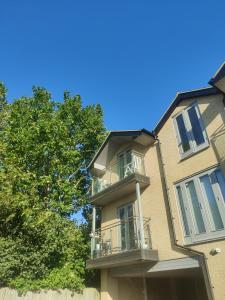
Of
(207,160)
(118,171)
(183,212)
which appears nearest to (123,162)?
(118,171)

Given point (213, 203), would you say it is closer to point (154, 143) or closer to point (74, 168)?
point (154, 143)

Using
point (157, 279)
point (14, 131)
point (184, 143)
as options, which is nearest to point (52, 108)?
point (14, 131)

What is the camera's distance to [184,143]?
36.8ft

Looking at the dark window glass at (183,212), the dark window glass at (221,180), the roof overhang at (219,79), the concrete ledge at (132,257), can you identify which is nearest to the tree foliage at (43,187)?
the concrete ledge at (132,257)

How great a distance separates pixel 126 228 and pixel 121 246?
956 mm

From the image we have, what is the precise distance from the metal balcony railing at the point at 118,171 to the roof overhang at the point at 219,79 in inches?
208

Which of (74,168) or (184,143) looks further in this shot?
(74,168)

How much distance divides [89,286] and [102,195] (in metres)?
5.12

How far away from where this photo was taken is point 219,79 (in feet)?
30.9

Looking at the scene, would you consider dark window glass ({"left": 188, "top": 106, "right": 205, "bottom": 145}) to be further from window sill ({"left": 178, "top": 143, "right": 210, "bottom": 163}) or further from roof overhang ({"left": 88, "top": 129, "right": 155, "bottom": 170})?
roof overhang ({"left": 88, "top": 129, "right": 155, "bottom": 170})

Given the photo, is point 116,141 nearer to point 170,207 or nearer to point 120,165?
point 120,165

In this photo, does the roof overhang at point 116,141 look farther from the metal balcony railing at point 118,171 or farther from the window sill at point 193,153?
the window sill at point 193,153

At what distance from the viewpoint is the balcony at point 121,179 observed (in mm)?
12107

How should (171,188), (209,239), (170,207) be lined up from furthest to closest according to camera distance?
(171,188) < (170,207) < (209,239)
